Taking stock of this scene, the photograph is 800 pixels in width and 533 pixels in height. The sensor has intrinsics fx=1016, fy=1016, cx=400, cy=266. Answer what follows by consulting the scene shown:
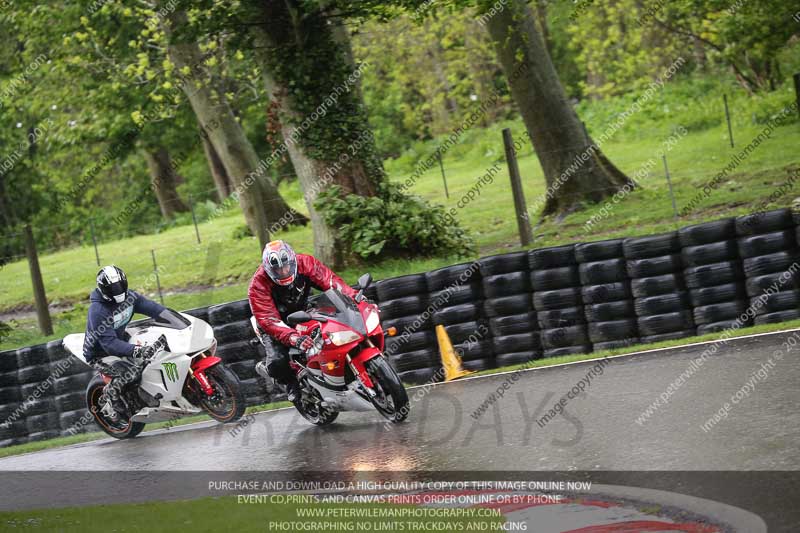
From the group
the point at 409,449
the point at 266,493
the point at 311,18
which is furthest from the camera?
the point at 311,18

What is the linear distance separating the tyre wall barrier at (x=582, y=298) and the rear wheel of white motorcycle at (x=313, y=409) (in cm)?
204

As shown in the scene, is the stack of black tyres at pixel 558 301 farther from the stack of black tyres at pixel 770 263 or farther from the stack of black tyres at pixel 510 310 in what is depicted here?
the stack of black tyres at pixel 770 263

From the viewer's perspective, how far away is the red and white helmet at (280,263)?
33.8 feet

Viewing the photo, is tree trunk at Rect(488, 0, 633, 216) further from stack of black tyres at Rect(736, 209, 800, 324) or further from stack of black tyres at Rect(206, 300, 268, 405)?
stack of black tyres at Rect(206, 300, 268, 405)

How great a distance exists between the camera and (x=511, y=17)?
19.9m

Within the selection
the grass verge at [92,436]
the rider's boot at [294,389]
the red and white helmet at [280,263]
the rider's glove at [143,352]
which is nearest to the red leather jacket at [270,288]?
the red and white helmet at [280,263]

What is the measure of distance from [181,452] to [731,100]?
2177cm

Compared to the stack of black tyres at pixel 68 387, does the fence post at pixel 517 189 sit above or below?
above

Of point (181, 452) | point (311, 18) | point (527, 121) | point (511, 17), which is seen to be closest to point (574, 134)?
point (527, 121)

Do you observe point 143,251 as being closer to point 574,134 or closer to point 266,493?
point 574,134

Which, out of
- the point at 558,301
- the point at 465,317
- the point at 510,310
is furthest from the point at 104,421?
the point at 558,301

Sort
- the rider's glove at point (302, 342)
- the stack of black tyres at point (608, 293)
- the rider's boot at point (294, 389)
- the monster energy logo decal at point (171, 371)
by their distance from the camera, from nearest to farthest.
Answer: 1. the rider's glove at point (302, 342)
2. the rider's boot at point (294, 389)
3. the monster energy logo decal at point (171, 371)
4. the stack of black tyres at point (608, 293)

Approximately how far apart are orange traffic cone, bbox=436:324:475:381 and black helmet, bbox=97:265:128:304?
12.5 ft

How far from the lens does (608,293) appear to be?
12094mm
